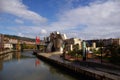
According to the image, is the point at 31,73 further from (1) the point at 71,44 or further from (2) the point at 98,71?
(1) the point at 71,44

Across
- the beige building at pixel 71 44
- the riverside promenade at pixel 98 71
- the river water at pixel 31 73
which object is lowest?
the river water at pixel 31 73

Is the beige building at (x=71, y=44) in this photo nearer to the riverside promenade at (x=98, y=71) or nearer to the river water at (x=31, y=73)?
the river water at (x=31, y=73)

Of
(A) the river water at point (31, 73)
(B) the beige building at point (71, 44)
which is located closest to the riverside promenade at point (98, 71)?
(A) the river water at point (31, 73)


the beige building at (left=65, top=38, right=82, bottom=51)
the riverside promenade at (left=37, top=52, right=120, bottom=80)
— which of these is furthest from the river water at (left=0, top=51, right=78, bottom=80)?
the beige building at (left=65, top=38, right=82, bottom=51)

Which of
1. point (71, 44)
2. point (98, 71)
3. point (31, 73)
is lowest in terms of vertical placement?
point (31, 73)

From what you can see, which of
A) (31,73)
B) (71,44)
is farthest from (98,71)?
(71,44)

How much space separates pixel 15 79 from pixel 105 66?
13.8 metres

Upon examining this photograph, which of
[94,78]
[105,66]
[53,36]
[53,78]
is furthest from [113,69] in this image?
[53,36]

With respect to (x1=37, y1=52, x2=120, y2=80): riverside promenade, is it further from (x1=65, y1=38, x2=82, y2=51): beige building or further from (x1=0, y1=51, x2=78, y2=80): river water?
(x1=65, y1=38, x2=82, y2=51): beige building

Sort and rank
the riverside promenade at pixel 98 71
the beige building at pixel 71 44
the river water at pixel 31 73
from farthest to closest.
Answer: the beige building at pixel 71 44, the river water at pixel 31 73, the riverside promenade at pixel 98 71

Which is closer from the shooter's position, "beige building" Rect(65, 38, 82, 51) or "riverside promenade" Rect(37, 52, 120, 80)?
"riverside promenade" Rect(37, 52, 120, 80)

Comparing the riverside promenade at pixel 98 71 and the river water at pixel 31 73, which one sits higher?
the riverside promenade at pixel 98 71

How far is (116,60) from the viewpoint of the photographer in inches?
1207

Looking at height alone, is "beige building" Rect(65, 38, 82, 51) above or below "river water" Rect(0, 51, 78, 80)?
above
